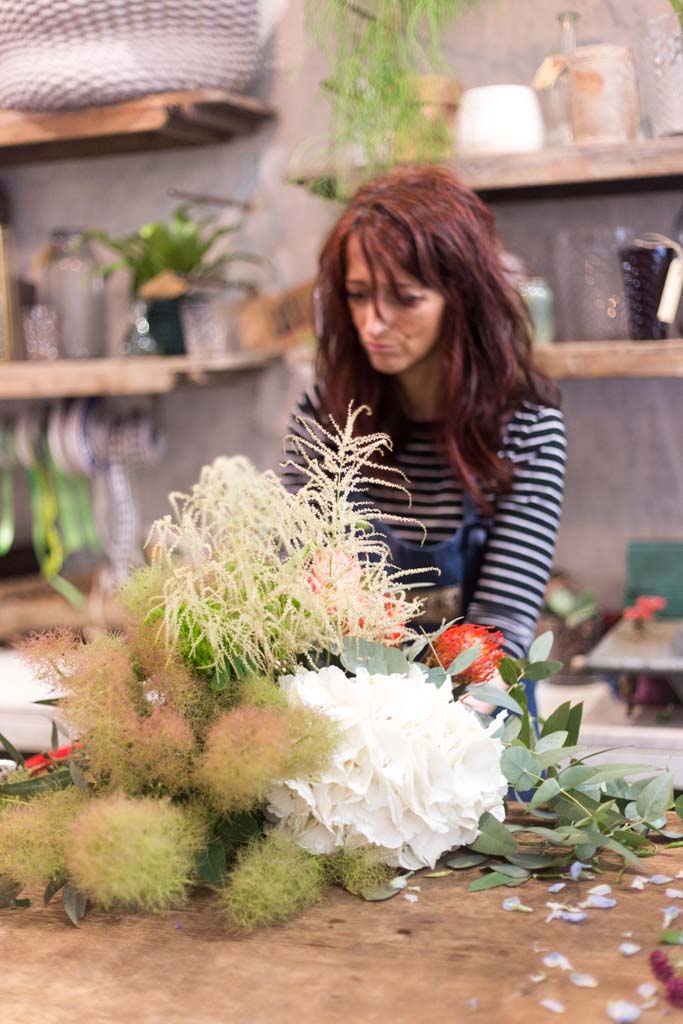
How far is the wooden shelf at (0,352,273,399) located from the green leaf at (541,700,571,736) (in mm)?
1445

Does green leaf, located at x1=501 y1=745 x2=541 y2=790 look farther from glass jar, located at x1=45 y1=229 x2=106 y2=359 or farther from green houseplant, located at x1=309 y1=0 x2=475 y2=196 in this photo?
glass jar, located at x1=45 y1=229 x2=106 y2=359

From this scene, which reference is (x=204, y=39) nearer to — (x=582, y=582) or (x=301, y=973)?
(x=582, y=582)

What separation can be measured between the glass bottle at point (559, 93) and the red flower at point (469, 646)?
1330 mm

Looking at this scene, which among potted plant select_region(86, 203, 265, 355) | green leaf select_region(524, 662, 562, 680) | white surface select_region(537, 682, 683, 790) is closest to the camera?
green leaf select_region(524, 662, 562, 680)

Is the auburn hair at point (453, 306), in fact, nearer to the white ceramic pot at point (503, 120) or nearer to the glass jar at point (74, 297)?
the white ceramic pot at point (503, 120)

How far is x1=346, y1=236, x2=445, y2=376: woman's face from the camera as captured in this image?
181cm

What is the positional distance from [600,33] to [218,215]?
2.83ft

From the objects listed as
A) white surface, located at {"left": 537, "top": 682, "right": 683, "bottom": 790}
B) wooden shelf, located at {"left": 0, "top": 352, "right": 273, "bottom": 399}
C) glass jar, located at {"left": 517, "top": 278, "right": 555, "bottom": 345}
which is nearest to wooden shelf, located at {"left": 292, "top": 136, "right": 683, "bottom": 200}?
glass jar, located at {"left": 517, "top": 278, "right": 555, "bottom": 345}

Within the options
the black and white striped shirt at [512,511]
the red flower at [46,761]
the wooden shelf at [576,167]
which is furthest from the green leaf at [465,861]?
the wooden shelf at [576,167]

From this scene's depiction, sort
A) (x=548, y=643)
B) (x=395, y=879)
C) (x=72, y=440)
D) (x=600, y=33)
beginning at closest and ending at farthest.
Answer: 1. (x=395, y=879)
2. (x=548, y=643)
3. (x=600, y=33)
4. (x=72, y=440)

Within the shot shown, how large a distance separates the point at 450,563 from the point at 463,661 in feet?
2.82

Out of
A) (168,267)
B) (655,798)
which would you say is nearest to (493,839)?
(655,798)

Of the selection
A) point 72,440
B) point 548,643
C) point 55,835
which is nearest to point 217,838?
point 55,835

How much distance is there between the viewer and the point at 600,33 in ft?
7.69
